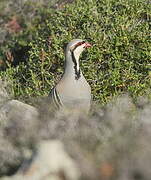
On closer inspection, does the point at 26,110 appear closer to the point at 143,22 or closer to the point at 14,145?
the point at 14,145

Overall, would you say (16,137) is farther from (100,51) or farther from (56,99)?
(100,51)

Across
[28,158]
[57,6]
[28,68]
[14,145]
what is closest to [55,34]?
[28,68]

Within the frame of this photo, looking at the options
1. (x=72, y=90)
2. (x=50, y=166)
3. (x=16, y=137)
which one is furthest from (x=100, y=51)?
(x=50, y=166)

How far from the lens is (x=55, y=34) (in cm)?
1245

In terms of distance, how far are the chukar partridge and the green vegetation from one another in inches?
50.0

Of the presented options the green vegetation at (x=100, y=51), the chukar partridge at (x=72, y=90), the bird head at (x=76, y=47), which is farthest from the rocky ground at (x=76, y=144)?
the green vegetation at (x=100, y=51)

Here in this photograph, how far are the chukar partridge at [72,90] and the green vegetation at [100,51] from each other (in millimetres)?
1270

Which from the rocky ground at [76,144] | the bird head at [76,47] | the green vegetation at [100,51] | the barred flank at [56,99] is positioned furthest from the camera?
the green vegetation at [100,51]

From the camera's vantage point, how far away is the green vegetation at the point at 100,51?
1074cm

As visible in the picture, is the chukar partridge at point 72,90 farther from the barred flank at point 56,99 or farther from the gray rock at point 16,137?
the gray rock at point 16,137

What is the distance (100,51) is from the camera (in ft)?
37.2

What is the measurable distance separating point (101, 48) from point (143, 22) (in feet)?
4.12

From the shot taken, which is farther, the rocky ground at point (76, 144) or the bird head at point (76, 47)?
the bird head at point (76, 47)

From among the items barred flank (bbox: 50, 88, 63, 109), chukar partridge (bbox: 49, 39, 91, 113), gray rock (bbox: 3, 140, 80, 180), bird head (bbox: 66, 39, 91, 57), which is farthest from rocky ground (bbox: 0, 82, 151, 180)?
bird head (bbox: 66, 39, 91, 57)
